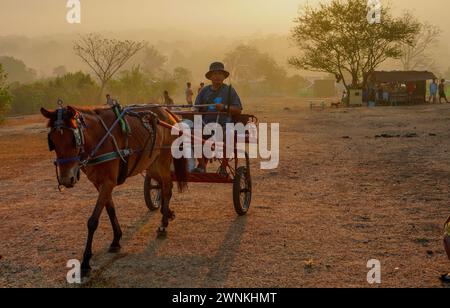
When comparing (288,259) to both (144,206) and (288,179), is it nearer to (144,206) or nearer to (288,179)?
(144,206)

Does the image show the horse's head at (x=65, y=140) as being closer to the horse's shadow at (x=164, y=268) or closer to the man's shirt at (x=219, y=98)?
the horse's shadow at (x=164, y=268)

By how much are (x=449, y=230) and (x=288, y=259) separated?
1.99m

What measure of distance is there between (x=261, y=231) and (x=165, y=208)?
5.19 feet

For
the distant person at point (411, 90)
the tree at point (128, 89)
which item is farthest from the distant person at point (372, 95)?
the tree at point (128, 89)

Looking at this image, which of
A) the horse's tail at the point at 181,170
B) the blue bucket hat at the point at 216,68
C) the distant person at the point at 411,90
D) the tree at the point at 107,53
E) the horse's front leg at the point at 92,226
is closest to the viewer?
the horse's front leg at the point at 92,226

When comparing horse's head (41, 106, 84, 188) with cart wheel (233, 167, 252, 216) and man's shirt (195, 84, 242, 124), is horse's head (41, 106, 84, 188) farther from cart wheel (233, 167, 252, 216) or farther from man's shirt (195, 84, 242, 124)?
man's shirt (195, 84, 242, 124)

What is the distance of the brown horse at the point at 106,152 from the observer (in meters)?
5.52

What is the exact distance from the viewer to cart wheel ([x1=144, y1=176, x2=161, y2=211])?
8600 mm

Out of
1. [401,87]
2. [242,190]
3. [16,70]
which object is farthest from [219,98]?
[16,70]

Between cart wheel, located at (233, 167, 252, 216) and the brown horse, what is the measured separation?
90cm

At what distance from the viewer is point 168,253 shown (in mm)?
6637

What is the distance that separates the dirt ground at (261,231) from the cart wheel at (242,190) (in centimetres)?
24

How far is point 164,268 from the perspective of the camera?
606 centimetres
